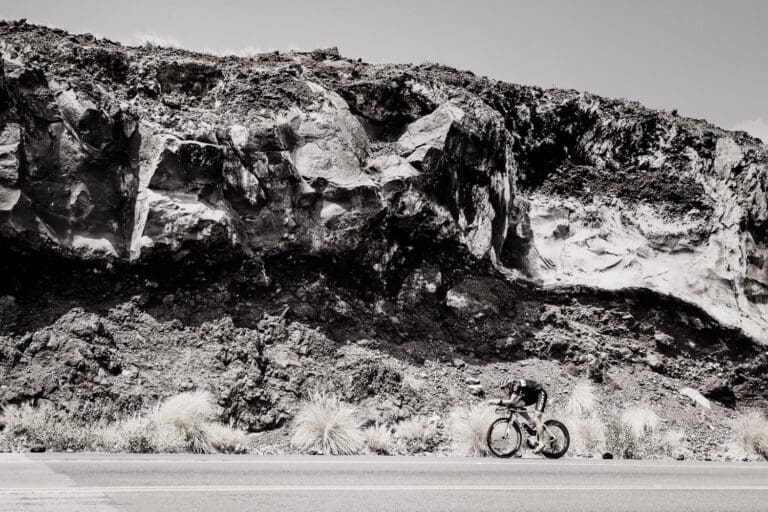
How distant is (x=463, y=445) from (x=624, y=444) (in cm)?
312

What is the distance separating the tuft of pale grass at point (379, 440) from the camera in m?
9.97

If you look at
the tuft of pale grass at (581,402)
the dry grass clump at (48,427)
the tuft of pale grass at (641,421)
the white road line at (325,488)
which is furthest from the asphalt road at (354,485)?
the tuft of pale grass at (581,402)

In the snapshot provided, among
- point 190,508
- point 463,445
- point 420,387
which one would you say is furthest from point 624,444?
point 190,508

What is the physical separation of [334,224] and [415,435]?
204 inches

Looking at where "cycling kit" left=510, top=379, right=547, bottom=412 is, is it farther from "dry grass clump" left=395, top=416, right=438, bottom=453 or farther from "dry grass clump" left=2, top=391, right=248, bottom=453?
"dry grass clump" left=2, top=391, right=248, bottom=453

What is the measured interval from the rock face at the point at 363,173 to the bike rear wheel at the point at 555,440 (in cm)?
534

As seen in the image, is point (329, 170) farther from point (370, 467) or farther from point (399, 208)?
point (370, 467)

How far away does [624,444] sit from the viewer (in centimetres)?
1076

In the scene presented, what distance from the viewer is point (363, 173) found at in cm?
1394

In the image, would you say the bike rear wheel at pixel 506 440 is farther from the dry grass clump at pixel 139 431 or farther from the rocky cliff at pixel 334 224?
the dry grass clump at pixel 139 431

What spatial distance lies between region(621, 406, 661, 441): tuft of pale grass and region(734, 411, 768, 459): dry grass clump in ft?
5.16

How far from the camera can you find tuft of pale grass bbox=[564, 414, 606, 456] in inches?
422

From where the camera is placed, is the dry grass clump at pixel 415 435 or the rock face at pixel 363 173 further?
the rock face at pixel 363 173

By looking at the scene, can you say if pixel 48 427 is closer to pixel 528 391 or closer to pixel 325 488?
pixel 325 488
